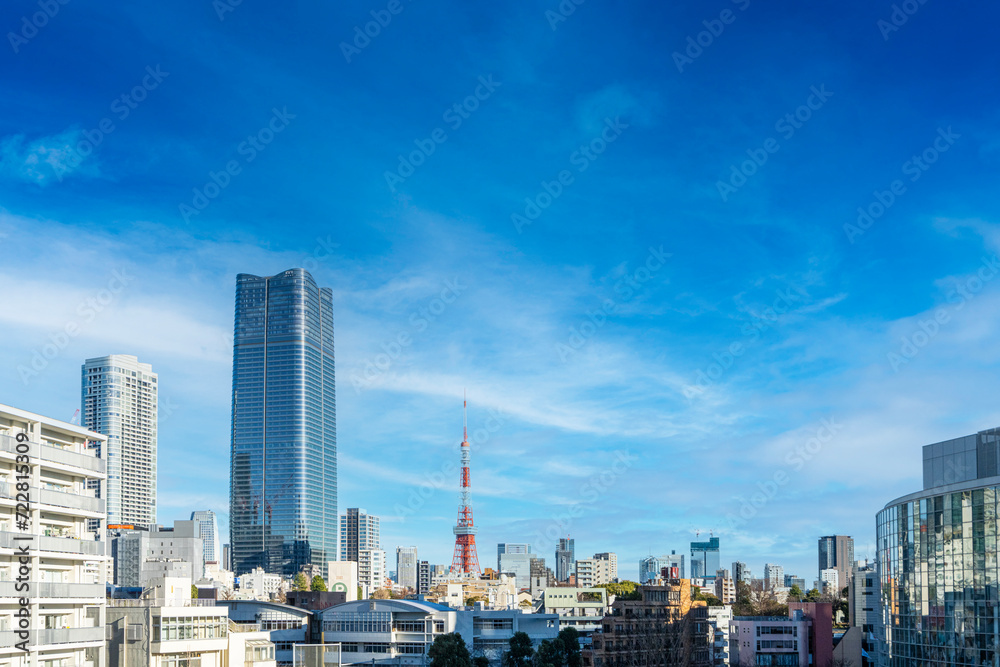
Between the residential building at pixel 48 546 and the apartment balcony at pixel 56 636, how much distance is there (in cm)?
5

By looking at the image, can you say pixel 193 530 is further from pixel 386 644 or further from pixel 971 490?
pixel 971 490

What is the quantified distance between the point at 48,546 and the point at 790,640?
245 feet

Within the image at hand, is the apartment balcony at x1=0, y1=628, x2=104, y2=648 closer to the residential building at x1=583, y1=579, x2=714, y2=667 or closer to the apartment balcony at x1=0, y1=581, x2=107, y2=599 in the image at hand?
the apartment balcony at x1=0, y1=581, x2=107, y2=599

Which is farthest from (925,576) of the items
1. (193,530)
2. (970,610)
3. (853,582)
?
(193,530)

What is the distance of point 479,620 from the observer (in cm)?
9769

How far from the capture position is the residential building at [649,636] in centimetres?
7669

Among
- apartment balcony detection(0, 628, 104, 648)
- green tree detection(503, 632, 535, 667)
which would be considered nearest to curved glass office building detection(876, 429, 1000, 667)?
green tree detection(503, 632, 535, 667)

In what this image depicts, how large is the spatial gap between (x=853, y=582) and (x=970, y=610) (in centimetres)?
8196

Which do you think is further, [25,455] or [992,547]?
[992,547]

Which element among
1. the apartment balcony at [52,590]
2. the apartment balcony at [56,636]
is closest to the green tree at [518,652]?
the apartment balcony at [56,636]

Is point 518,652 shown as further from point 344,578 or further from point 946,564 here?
point 344,578

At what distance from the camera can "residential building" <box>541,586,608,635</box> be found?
10869 centimetres

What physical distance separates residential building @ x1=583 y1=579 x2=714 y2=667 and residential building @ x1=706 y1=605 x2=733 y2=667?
10.1 meters

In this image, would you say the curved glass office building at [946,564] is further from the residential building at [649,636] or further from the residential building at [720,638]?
the residential building at [720,638]
